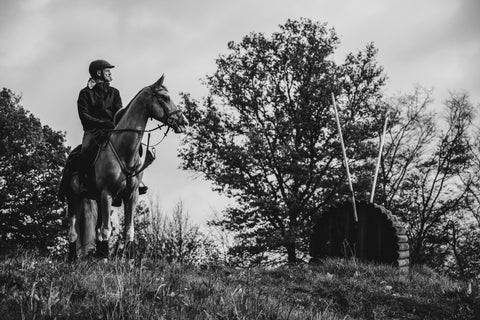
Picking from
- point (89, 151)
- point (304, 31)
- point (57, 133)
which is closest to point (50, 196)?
point (57, 133)

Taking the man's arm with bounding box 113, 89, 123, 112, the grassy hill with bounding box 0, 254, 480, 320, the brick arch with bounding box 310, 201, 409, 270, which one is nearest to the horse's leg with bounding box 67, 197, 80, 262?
the grassy hill with bounding box 0, 254, 480, 320

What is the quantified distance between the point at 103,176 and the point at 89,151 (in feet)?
2.19

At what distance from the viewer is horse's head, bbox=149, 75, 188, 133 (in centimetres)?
637

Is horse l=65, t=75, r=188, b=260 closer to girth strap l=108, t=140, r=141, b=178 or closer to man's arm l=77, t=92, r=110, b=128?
girth strap l=108, t=140, r=141, b=178

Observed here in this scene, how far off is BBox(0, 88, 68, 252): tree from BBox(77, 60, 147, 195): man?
55.5 ft

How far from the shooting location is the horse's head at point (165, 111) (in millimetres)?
6367

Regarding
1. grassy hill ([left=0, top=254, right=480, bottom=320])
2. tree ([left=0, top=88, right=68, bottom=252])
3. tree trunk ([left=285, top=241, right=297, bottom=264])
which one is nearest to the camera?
grassy hill ([left=0, top=254, right=480, bottom=320])

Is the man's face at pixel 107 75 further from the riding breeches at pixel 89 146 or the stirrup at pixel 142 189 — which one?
the stirrup at pixel 142 189

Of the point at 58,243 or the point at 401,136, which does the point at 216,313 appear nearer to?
the point at 58,243

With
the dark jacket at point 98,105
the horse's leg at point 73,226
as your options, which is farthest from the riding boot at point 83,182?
the dark jacket at point 98,105

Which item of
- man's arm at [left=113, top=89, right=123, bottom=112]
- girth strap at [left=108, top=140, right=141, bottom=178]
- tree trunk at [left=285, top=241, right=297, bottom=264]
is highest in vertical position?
man's arm at [left=113, top=89, right=123, bottom=112]

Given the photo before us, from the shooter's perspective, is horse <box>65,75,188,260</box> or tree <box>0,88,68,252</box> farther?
tree <box>0,88,68,252</box>

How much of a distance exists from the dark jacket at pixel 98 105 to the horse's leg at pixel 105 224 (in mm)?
1240

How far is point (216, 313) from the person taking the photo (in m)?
3.21
